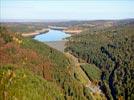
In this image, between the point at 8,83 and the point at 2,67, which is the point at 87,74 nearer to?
the point at 2,67

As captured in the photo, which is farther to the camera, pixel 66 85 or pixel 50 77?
pixel 50 77

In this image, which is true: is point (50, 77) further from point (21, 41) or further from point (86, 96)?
point (21, 41)

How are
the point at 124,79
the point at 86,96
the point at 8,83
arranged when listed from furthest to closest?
the point at 124,79, the point at 86,96, the point at 8,83

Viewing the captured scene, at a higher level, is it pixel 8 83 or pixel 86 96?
pixel 8 83

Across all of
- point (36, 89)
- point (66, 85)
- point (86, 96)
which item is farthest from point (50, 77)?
point (36, 89)

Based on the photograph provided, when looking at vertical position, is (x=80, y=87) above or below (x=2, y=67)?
below

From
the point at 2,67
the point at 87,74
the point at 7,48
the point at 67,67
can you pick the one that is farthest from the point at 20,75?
the point at 87,74

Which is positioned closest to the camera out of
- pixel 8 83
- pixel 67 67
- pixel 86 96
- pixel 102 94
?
pixel 8 83

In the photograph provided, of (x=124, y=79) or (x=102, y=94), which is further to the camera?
(x=124, y=79)

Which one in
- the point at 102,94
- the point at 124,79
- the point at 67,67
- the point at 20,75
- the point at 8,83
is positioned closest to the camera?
the point at 8,83
